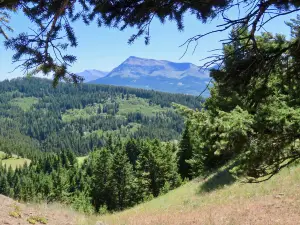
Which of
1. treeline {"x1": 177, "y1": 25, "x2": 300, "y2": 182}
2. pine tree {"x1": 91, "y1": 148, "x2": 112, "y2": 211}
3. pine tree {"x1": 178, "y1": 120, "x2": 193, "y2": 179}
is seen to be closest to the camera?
treeline {"x1": 177, "y1": 25, "x2": 300, "y2": 182}

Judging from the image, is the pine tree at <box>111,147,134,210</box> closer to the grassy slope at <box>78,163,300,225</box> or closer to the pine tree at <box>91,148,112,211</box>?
the pine tree at <box>91,148,112,211</box>

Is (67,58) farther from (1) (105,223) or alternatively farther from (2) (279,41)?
(1) (105,223)

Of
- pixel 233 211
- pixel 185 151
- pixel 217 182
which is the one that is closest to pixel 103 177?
pixel 185 151

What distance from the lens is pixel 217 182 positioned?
20688mm

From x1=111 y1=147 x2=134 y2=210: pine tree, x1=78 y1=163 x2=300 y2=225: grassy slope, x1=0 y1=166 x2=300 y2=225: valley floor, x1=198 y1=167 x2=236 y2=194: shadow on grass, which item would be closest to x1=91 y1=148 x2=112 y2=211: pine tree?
x1=111 y1=147 x2=134 y2=210: pine tree

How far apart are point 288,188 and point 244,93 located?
10.8 metres

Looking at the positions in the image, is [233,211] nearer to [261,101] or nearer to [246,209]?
[246,209]

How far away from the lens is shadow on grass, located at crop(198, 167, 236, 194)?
19622 mm

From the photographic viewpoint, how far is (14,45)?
4297mm

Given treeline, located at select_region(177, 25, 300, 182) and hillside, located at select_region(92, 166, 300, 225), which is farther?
hillside, located at select_region(92, 166, 300, 225)

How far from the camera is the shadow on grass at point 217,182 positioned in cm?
1962

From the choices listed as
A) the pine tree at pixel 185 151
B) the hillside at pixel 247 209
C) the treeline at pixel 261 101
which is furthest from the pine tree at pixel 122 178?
the treeline at pixel 261 101

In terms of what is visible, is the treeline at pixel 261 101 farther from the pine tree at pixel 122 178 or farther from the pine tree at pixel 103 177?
the pine tree at pixel 103 177

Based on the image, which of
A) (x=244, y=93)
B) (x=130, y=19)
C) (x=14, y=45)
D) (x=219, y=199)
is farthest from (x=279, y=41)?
(x=219, y=199)
